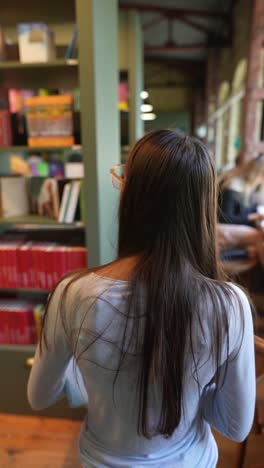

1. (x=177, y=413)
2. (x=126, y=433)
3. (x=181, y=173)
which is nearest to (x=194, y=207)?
(x=181, y=173)

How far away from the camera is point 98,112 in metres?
1.68

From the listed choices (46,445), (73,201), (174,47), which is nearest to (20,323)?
(46,445)

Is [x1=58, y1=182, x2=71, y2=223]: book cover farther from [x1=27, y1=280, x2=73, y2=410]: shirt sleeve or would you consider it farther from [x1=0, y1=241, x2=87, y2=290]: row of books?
[x1=27, y1=280, x2=73, y2=410]: shirt sleeve

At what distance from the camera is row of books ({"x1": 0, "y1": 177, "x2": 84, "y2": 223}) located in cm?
189

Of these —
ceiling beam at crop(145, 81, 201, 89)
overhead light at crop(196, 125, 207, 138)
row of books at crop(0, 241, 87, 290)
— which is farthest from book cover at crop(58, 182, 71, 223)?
ceiling beam at crop(145, 81, 201, 89)

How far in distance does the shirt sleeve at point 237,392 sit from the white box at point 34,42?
1.64 m

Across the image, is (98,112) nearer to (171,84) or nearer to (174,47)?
(174,47)

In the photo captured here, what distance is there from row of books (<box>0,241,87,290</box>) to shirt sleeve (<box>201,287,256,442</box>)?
118 cm

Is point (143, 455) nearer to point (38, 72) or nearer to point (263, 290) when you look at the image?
point (38, 72)

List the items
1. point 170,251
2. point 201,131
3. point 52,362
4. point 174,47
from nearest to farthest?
point 170,251, point 52,362, point 174,47, point 201,131

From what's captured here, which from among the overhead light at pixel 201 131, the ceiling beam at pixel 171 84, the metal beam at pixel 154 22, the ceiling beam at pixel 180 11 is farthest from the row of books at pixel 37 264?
the ceiling beam at pixel 171 84

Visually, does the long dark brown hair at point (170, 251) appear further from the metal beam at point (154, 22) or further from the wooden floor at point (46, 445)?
the metal beam at point (154, 22)

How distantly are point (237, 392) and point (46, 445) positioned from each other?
150 cm

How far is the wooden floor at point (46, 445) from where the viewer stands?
5.76 feet
